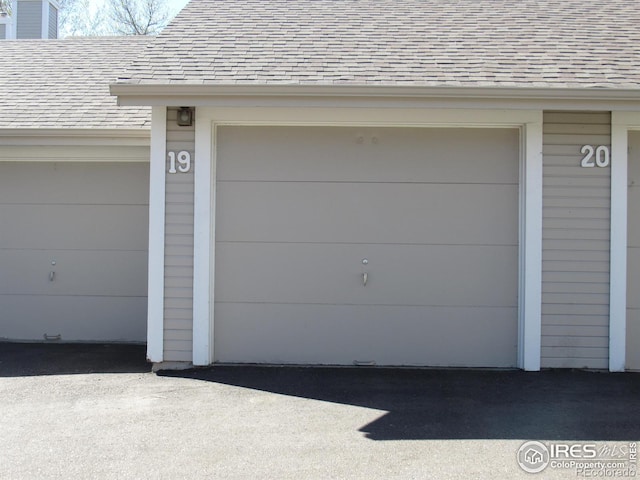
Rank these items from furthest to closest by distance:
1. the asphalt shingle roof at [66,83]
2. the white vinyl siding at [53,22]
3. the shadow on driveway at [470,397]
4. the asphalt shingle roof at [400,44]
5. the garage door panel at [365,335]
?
the white vinyl siding at [53,22] < the asphalt shingle roof at [66,83] < the garage door panel at [365,335] < the asphalt shingle roof at [400,44] < the shadow on driveway at [470,397]

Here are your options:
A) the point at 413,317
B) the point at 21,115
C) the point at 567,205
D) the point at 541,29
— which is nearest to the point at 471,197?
the point at 567,205

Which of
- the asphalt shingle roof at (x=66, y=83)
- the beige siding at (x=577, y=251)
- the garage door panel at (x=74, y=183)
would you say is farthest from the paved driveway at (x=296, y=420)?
the asphalt shingle roof at (x=66, y=83)

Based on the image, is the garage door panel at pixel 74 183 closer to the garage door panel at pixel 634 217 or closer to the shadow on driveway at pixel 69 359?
the shadow on driveway at pixel 69 359

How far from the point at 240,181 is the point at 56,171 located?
9.55 ft

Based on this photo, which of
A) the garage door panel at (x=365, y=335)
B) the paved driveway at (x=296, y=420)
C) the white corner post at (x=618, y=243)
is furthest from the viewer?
the garage door panel at (x=365, y=335)

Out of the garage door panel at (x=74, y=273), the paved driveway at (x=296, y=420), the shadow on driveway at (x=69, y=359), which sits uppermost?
the garage door panel at (x=74, y=273)

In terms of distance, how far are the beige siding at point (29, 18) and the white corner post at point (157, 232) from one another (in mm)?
11430

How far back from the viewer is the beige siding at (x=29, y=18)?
16828 millimetres

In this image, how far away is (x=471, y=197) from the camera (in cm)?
753

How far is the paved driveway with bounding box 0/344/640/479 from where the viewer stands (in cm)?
461

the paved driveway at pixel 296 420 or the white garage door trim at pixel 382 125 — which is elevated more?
the white garage door trim at pixel 382 125

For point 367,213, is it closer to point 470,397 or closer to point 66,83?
point 470,397

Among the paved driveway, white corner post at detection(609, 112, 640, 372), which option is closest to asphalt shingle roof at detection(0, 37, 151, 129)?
the paved driveway

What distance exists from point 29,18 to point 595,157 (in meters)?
14.6
